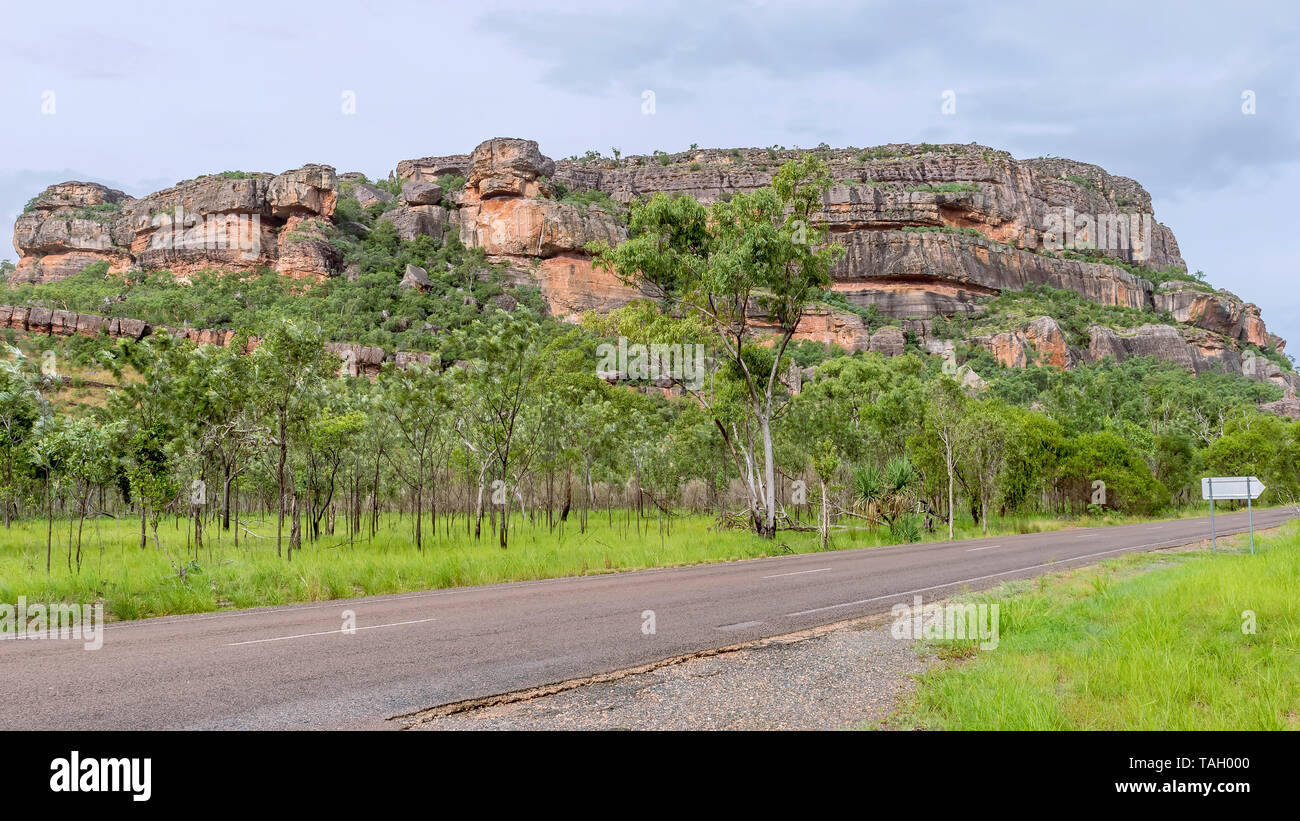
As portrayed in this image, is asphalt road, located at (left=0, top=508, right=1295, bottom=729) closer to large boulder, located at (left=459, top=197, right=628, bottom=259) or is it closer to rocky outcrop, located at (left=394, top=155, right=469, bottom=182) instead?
large boulder, located at (left=459, top=197, right=628, bottom=259)

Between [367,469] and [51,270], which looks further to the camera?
[51,270]

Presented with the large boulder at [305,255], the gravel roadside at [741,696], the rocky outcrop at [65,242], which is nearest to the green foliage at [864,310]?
the large boulder at [305,255]

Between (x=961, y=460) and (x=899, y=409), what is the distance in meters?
4.95

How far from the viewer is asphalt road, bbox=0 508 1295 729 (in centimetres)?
544

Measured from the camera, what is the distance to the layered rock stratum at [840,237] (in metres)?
114

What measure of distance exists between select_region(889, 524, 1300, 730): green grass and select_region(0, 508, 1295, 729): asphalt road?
2422 millimetres

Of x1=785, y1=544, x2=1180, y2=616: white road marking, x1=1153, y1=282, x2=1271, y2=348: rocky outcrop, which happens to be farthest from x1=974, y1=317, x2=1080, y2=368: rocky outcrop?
x1=785, y1=544, x2=1180, y2=616: white road marking

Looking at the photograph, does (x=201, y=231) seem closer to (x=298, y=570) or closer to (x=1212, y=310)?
(x=298, y=570)

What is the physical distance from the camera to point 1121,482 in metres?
42.9

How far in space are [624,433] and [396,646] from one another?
3444cm

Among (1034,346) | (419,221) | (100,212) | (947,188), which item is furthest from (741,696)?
(100,212)

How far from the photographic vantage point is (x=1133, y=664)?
237 inches
